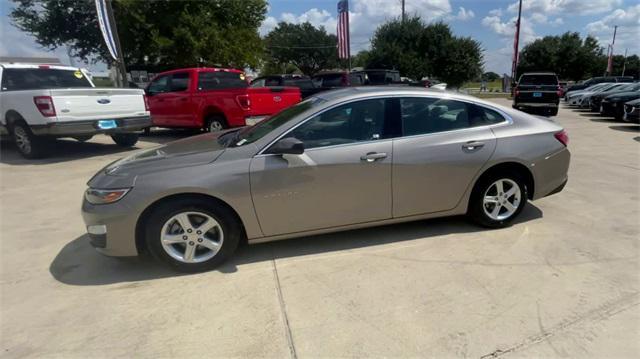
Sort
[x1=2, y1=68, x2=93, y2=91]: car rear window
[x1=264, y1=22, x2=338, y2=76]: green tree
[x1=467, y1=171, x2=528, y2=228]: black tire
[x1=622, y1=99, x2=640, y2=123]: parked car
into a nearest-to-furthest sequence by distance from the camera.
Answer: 1. [x1=467, y1=171, x2=528, y2=228]: black tire
2. [x1=2, y1=68, x2=93, y2=91]: car rear window
3. [x1=622, y1=99, x2=640, y2=123]: parked car
4. [x1=264, y1=22, x2=338, y2=76]: green tree

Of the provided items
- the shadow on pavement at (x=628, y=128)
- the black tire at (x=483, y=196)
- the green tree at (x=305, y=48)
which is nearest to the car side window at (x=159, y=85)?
the black tire at (x=483, y=196)

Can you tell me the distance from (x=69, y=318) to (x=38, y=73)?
7951 millimetres

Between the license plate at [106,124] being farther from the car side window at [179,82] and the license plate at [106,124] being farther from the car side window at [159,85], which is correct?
the car side window at [159,85]

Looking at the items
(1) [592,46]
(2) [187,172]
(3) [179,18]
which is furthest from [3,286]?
(1) [592,46]

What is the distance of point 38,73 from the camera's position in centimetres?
865

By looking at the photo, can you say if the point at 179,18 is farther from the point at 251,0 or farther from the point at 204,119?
the point at 204,119

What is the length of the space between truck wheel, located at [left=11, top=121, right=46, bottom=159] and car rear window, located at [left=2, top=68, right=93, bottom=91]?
0.97 m

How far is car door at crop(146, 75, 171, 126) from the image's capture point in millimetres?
10516

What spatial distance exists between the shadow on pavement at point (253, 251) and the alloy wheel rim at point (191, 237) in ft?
0.64

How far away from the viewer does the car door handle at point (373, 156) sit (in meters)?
3.51

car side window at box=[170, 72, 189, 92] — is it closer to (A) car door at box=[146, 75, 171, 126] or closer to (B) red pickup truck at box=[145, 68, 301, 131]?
(B) red pickup truck at box=[145, 68, 301, 131]

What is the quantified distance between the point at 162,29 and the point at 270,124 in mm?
24067

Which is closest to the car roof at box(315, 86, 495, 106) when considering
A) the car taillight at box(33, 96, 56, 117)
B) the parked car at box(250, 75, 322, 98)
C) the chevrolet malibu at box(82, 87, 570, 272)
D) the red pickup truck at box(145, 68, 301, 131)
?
the chevrolet malibu at box(82, 87, 570, 272)

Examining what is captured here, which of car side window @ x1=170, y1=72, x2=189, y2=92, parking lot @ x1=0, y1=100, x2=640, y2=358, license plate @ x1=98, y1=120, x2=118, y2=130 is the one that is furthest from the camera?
car side window @ x1=170, y1=72, x2=189, y2=92
